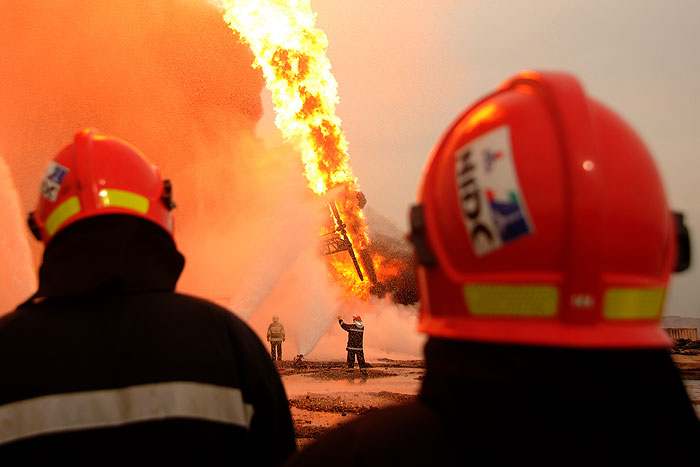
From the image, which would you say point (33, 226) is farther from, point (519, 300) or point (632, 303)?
point (632, 303)

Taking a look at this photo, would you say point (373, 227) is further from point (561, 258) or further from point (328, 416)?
point (561, 258)

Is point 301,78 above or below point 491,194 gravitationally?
above

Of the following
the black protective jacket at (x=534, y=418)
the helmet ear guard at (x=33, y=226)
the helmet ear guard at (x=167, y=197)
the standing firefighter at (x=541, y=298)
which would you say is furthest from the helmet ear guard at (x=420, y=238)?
the helmet ear guard at (x=33, y=226)

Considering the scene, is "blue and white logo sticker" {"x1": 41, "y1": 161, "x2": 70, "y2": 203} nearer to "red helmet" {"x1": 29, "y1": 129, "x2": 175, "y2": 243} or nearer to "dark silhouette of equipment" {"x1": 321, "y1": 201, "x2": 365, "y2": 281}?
"red helmet" {"x1": 29, "y1": 129, "x2": 175, "y2": 243}

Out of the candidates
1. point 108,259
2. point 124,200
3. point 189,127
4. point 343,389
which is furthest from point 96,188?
point 189,127

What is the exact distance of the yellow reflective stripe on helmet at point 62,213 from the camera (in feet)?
6.36

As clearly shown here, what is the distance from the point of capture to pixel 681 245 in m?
1.33

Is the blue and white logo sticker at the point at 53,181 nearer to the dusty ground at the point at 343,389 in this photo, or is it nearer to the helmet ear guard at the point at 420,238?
the helmet ear guard at the point at 420,238

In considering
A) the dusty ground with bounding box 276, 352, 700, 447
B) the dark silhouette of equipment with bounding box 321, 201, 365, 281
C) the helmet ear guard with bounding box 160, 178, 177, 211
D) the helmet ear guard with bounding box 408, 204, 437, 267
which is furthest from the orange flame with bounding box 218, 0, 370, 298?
the helmet ear guard with bounding box 408, 204, 437, 267

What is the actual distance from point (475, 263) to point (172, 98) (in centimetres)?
2607

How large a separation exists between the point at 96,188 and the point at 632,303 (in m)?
1.77

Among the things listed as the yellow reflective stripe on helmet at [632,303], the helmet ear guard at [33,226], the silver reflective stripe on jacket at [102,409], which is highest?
the helmet ear guard at [33,226]

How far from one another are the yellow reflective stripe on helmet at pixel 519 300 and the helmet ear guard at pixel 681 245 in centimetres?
45

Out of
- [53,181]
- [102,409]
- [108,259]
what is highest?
[53,181]
